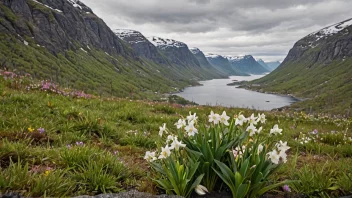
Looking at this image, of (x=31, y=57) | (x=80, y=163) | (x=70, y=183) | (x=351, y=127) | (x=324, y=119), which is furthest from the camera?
(x=31, y=57)

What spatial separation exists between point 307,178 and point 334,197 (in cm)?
48

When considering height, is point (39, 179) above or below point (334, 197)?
above

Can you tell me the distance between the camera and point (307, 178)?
4.58 meters

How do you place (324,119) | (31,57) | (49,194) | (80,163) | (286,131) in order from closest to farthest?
(49,194) < (80,163) < (286,131) < (324,119) < (31,57)

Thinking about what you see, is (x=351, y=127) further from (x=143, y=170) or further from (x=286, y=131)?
(x=143, y=170)

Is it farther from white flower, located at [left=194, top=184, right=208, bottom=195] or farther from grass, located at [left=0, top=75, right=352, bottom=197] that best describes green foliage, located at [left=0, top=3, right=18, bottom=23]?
white flower, located at [left=194, top=184, right=208, bottom=195]

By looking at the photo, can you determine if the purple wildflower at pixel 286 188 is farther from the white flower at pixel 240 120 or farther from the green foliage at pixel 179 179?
the green foliage at pixel 179 179

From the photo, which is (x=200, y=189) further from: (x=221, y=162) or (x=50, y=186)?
(x=50, y=186)

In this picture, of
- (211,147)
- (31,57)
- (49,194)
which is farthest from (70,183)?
(31,57)

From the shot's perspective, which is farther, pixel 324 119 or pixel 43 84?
pixel 324 119

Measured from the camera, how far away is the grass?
4.17 m

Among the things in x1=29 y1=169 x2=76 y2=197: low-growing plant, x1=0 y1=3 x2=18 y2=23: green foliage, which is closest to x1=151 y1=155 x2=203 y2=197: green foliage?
x1=29 y1=169 x2=76 y2=197: low-growing plant

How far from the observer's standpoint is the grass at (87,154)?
4.17 m

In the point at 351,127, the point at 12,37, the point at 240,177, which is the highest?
the point at 12,37
